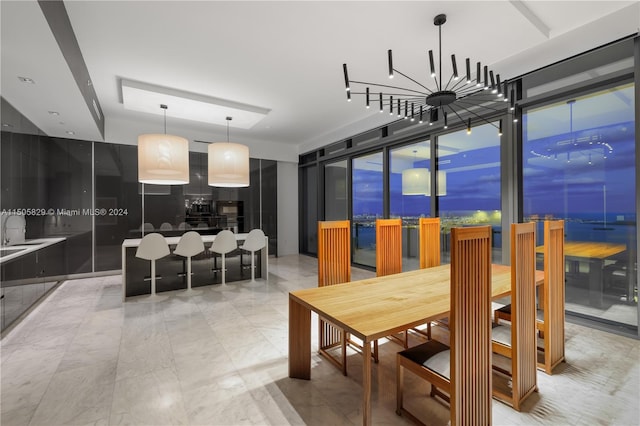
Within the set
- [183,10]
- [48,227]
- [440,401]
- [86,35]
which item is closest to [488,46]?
[183,10]

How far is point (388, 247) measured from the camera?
299 cm

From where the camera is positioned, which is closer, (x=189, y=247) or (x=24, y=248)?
(x=24, y=248)

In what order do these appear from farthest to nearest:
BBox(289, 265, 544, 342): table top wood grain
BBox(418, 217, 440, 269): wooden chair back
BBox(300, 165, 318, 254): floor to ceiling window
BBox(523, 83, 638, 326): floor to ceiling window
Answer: BBox(300, 165, 318, 254): floor to ceiling window, BBox(418, 217, 440, 269): wooden chair back, BBox(523, 83, 638, 326): floor to ceiling window, BBox(289, 265, 544, 342): table top wood grain

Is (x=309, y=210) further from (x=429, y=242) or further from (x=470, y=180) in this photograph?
(x=429, y=242)

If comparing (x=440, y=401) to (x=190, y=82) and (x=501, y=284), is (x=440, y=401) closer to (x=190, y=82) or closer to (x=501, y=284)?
(x=501, y=284)

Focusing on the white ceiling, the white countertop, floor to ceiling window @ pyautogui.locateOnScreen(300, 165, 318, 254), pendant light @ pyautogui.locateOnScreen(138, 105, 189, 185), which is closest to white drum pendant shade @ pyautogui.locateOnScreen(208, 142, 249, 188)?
pendant light @ pyautogui.locateOnScreen(138, 105, 189, 185)

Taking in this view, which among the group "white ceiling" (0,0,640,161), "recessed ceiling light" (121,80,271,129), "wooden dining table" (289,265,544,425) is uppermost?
"white ceiling" (0,0,640,161)

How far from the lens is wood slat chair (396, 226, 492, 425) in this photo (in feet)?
4.59

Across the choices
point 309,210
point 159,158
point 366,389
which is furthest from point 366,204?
point 366,389

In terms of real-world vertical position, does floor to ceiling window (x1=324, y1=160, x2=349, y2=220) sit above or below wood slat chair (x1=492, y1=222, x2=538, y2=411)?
above

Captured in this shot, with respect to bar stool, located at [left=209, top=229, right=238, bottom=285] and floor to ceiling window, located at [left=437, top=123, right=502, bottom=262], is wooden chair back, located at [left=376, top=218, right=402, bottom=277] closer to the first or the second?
floor to ceiling window, located at [left=437, top=123, right=502, bottom=262]

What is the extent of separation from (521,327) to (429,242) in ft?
4.79

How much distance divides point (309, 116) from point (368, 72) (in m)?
2.08

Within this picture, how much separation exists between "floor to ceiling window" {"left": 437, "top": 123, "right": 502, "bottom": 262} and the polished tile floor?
5.24 feet
